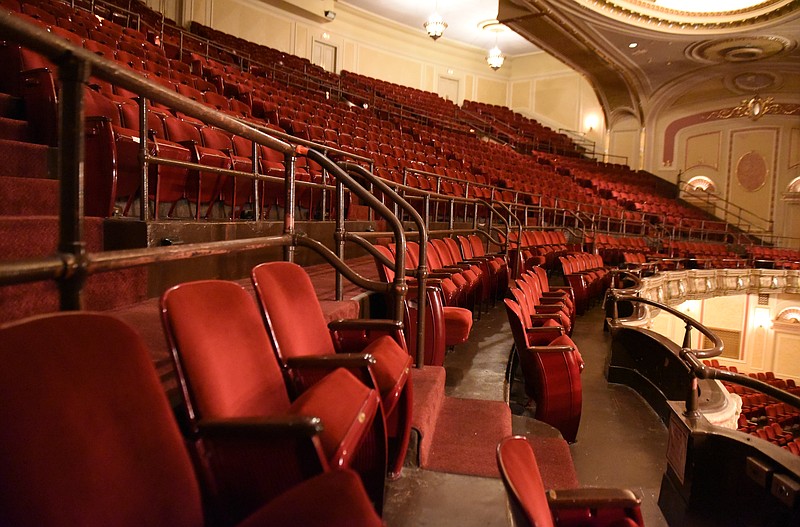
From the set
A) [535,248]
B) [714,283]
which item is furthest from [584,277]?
[714,283]

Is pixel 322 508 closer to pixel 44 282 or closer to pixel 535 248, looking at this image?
pixel 44 282

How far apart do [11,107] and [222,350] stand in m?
1.14

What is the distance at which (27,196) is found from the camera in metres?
0.92

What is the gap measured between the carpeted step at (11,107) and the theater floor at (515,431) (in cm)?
122

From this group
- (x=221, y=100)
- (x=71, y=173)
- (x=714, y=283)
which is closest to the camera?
(x=71, y=173)

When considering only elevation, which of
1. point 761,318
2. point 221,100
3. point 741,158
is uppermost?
point 741,158

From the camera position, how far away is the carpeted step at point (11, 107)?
120cm

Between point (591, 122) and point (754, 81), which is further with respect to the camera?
point (591, 122)

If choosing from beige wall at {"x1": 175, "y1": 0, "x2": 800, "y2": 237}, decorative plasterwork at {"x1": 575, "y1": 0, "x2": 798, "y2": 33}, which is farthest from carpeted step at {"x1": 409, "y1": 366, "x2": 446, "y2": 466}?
beige wall at {"x1": 175, "y1": 0, "x2": 800, "y2": 237}

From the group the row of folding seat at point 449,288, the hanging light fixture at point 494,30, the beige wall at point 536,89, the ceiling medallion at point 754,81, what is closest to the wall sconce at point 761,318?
the beige wall at point 536,89

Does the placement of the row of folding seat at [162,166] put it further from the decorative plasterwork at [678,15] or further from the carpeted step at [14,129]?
the decorative plasterwork at [678,15]

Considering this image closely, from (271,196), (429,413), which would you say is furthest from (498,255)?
(429,413)

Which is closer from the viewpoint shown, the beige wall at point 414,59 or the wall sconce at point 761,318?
the beige wall at point 414,59

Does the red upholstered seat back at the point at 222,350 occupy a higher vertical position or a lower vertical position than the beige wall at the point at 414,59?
lower
